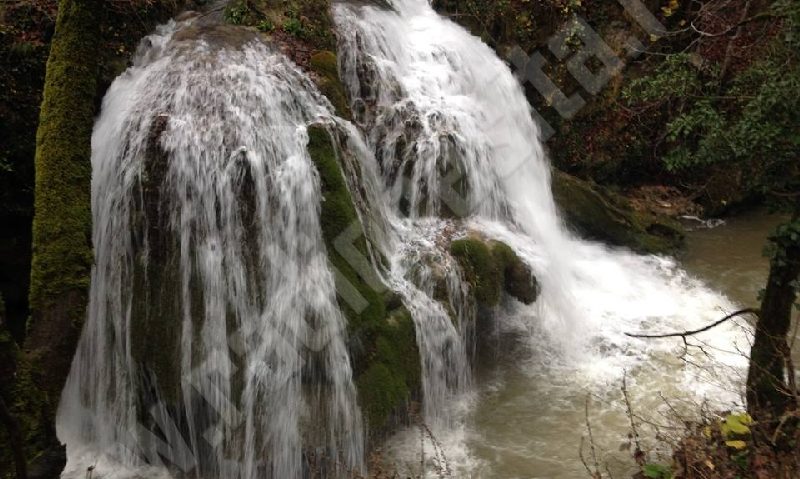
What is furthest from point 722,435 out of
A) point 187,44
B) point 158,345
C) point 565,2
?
point 565,2

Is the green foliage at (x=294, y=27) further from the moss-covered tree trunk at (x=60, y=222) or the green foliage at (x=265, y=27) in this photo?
the moss-covered tree trunk at (x=60, y=222)

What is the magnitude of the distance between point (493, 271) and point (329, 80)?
3.31 m

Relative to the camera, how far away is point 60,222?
4582 millimetres

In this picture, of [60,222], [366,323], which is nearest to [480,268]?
[366,323]

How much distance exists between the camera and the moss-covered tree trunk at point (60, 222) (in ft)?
12.7

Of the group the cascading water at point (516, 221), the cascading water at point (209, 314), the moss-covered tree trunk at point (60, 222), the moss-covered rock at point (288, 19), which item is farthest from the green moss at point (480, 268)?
the moss-covered tree trunk at point (60, 222)

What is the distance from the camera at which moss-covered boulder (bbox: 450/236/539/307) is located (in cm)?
703

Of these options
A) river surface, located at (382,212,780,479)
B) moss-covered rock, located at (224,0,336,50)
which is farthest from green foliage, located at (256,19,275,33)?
river surface, located at (382,212,780,479)

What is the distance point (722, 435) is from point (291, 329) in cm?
409

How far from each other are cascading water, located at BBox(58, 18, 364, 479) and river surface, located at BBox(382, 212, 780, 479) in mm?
1475

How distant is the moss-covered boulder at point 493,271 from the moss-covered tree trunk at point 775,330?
294 centimetres

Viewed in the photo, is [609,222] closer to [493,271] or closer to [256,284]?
[493,271]

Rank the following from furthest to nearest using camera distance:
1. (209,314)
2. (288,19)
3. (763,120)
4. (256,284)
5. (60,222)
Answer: (288,19), (256,284), (209,314), (60,222), (763,120)

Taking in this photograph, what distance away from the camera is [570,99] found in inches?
439
